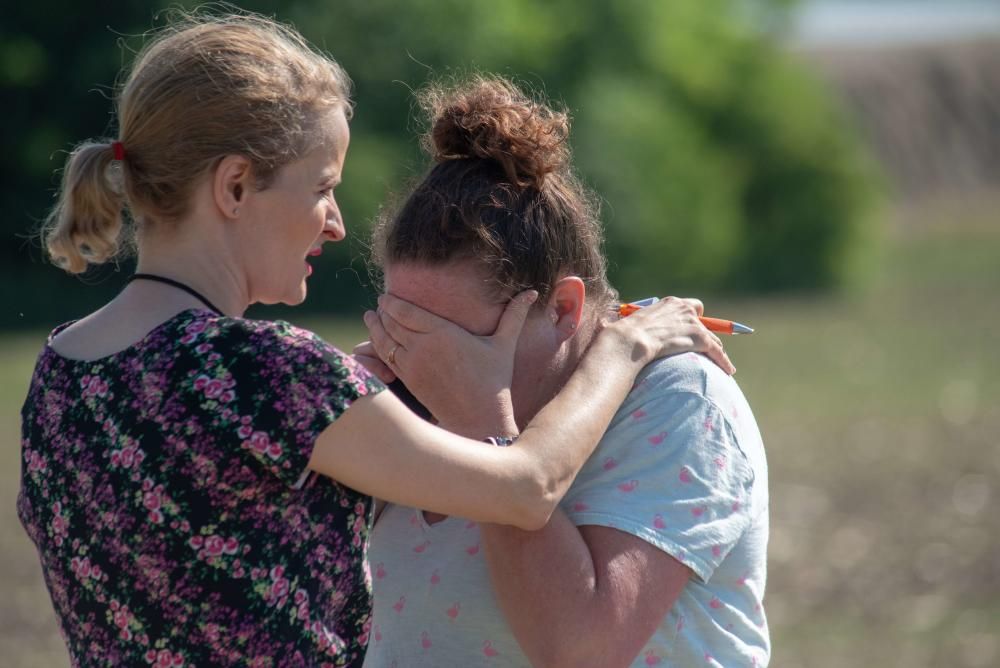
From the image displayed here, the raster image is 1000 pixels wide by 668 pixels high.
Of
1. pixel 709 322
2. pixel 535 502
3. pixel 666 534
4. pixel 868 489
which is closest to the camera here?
pixel 535 502

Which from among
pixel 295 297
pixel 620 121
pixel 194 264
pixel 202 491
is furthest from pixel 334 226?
pixel 620 121

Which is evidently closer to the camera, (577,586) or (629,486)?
(577,586)

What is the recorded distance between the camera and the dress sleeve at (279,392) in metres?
2.02

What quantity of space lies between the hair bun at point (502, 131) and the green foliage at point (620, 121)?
1574 centimetres

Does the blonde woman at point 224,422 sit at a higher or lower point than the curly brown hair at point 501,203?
lower

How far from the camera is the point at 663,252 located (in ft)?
83.1

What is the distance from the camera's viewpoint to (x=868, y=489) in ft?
33.5

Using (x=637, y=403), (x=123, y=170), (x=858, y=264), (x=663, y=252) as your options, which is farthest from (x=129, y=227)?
(x=858, y=264)

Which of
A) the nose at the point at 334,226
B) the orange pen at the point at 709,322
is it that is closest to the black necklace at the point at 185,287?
the nose at the point at 334,226

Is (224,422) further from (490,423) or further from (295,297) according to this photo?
(490,423)

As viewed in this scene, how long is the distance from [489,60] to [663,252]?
531 cm

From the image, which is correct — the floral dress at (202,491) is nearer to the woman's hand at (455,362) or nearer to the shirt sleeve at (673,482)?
the woman's hand at (455,362)

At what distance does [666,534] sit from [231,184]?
94 cm

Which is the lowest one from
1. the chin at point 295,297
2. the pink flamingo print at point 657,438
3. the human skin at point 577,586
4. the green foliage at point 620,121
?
the green foliage at point 620,121
